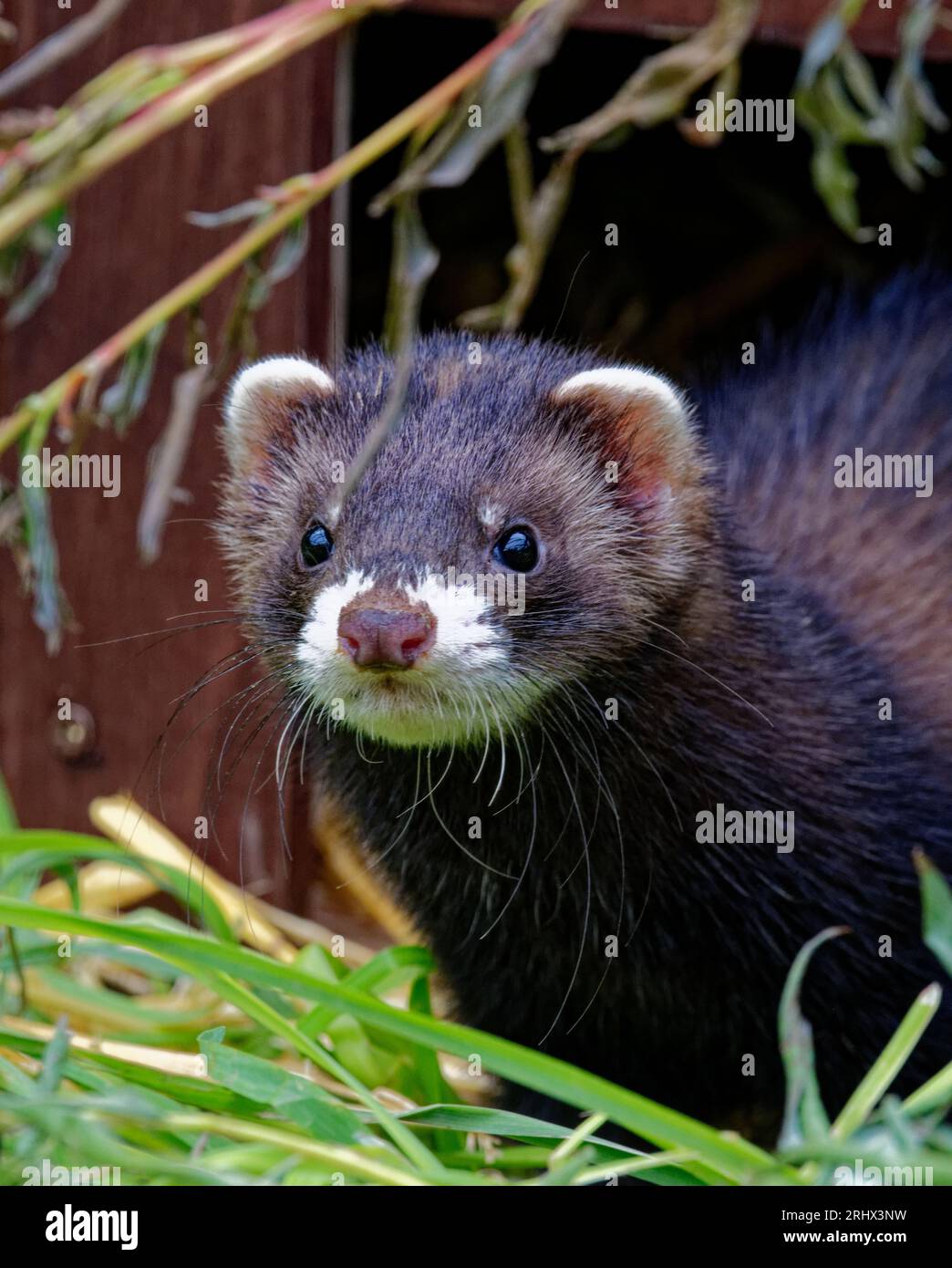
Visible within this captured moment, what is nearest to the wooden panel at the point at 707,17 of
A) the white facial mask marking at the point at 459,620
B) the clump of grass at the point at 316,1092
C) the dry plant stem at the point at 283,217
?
the dry plant stem at the point at 283,217

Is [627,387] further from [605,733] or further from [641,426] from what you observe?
[605,733]

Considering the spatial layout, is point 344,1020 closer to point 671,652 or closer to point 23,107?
point 671,652

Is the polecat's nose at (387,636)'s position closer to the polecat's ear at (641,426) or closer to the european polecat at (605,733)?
the european polecat at (605,733)

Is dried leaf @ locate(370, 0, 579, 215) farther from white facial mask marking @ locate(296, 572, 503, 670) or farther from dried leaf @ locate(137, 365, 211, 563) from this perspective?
white facial mask marking @ locate(296, 572, 503, 670)

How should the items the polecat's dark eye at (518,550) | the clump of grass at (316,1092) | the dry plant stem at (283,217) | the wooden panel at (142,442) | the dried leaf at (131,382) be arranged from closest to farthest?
the clump of grass at (316,1092)
the polecat's dark eye at (518,550)
the dry plant stem at (283,217)
the dried leaf at (131,382)
the wooden panel at (142,442)

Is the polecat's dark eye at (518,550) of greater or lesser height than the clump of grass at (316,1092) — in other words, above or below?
above

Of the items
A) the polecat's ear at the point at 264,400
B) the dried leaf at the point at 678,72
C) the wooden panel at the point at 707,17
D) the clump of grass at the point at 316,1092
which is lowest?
the clump of grass at the point at 316,1092

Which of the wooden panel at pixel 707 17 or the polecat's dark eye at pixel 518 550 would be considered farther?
the wooden panel at pixel 707 17
